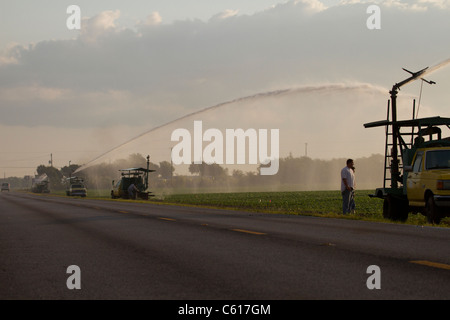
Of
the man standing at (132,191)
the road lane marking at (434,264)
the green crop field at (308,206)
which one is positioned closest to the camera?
the road lane marking at (434,264)

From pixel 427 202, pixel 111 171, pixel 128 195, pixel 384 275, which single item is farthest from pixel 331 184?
pixel 384 275

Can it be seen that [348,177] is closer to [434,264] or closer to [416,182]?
[416,182]

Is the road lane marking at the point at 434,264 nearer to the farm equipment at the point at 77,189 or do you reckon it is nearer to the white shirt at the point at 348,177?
the white shirt at the point at 348,177

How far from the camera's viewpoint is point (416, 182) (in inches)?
622

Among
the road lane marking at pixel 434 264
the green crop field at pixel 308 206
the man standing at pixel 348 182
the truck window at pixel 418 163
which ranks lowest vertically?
the green crop field at pixel 308 206

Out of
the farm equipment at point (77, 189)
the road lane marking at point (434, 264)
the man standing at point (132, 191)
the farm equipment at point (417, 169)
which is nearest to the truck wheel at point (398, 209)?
the farm equipment at point (417, 169)

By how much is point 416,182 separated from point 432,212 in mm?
1177

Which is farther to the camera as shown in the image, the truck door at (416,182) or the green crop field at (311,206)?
the green crop field at (311,206)

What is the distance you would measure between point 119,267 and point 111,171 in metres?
152

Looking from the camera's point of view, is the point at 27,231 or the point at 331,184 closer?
the point at 27,231

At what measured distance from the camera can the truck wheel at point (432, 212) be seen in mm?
14734

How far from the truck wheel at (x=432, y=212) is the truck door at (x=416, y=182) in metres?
0.40
